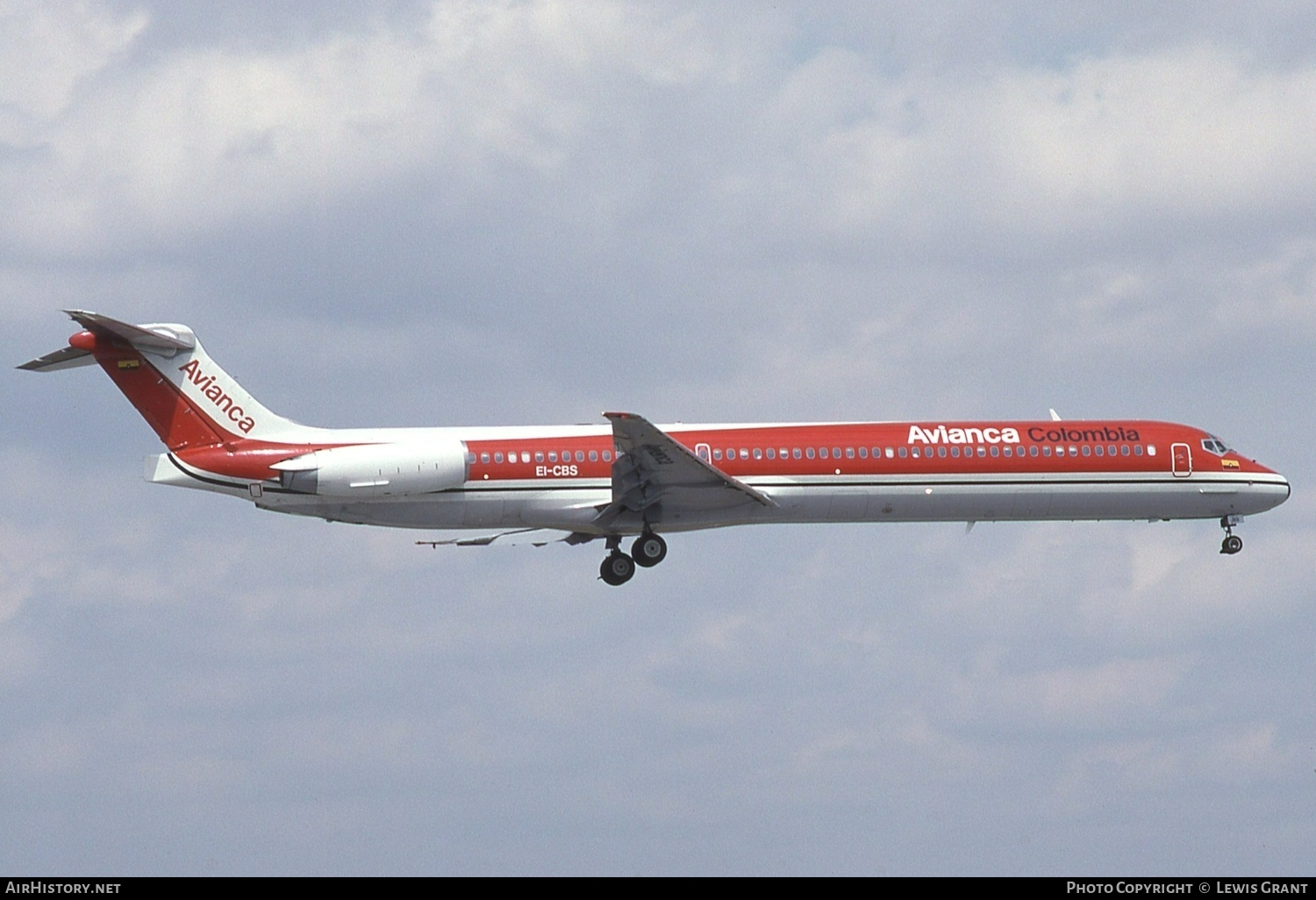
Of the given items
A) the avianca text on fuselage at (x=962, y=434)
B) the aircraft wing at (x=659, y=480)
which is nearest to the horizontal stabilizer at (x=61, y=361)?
the aircraft wing at (x=659, y=480)

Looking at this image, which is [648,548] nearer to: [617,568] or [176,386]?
[617,568]

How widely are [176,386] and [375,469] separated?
5.35 m

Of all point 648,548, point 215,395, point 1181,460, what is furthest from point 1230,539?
point 215,395

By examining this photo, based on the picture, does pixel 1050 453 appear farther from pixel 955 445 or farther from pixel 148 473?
pixel 148 473

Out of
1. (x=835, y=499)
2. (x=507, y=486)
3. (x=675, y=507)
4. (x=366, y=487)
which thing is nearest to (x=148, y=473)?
(x=366, y=487)

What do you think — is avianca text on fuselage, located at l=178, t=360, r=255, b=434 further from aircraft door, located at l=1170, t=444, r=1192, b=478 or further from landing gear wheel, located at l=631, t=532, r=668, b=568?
aircraft door, located at l=1170, t=444, r=1192, b=478

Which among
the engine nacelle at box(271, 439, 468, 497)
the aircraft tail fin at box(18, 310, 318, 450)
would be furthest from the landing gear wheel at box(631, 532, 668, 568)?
the aircraft tail fin at box(18, 310, 318, 450)

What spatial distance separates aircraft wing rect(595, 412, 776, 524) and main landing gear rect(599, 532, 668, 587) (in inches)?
23.5

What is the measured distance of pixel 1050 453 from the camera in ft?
151

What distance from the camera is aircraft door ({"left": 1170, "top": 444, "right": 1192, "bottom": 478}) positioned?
47062 mm

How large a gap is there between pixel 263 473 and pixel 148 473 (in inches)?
104

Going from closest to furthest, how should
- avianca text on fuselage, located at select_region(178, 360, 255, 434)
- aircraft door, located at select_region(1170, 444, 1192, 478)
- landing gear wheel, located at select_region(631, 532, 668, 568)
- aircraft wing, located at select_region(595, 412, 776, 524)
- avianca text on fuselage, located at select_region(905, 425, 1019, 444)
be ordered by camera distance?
aircraft wing, located at select_region(595, 412, 776, 524) < avianca text on fuselage, located at select_region(178, 360, 255, 434) < landing gear wheel, located at select_region(631, 532, 668, 568) < avianca text on fuselage, located at select_region(905, 425, 1019, 444) < aircraft door, located at select_region(1170, 444, 1192, 478)

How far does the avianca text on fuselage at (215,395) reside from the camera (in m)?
42.6

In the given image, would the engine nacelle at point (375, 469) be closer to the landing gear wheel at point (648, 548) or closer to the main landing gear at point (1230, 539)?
the landing gear wheel at point (648, 548)
